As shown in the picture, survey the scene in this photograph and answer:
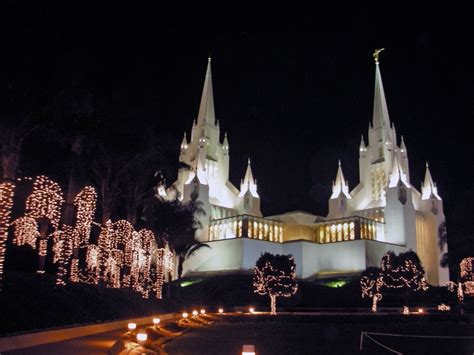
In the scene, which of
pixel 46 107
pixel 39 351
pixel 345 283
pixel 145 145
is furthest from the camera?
pixel 345 283

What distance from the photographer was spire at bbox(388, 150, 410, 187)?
198ft

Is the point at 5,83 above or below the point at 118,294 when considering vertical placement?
above

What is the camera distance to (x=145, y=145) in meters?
27.1

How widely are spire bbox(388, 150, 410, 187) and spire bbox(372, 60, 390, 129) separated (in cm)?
678

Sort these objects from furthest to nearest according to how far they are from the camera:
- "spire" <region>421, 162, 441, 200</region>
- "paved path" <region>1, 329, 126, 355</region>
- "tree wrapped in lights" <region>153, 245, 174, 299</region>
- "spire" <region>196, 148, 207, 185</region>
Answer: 1. "spire" <region>421, 162, 441, 200</region>
2. "spire" <region>196, 148, 207, 185</region>
3. "tree wrapped in lights" <region>153, 245, 174, 299</region>
4. "paved path" <region>1, 329, 126, 355</region>

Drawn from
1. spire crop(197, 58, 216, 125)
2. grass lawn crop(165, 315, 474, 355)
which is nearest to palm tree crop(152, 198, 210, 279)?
grass lawn crop(165, 315, 474, 355)

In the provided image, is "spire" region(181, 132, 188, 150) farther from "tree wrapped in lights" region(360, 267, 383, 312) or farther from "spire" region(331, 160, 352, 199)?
"tree wrapped in lights" region(360, 267, 383, 312)

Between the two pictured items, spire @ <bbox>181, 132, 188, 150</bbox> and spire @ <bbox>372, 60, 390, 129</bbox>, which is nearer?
spire @ <bbox>372, 60, 390, 129</bbox>

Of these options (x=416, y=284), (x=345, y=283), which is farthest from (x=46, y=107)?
(x=345, y=283)

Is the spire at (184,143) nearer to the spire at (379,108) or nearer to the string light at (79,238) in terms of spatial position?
the spire at (379,108)

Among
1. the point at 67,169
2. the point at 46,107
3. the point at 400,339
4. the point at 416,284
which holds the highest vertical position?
the point at 46,107

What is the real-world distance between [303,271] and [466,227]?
56.5 ft

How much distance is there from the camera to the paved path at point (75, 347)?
11625 mm

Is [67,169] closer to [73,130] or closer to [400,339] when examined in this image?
[73,130]
